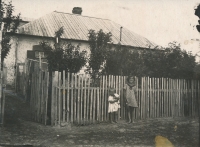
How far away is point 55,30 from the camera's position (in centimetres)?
1648

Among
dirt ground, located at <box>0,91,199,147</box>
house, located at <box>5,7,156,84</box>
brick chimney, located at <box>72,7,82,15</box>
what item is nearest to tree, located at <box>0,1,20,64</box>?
house, located at <box>5,7,156,84</box>

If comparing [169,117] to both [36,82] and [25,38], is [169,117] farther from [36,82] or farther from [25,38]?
[25,38]

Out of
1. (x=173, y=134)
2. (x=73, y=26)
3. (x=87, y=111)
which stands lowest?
(x=173, y=134)

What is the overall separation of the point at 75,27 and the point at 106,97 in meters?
10.4

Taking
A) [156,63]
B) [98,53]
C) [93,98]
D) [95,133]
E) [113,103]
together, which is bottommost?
[95,133]

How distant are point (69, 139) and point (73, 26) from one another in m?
13.0

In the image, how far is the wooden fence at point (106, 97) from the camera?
802 cm

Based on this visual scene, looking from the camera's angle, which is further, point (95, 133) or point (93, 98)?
point (93, 98)

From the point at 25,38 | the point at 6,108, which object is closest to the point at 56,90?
the point at 6,108

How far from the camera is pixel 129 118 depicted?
29.8ft

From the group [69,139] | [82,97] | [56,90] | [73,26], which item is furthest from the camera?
[73,26]

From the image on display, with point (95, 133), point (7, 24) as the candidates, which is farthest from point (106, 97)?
point (7, 24)

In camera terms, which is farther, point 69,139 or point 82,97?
point 82,97

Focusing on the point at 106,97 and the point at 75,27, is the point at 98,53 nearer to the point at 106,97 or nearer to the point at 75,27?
the point at 106,97
